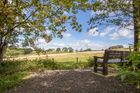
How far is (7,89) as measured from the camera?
440 inches

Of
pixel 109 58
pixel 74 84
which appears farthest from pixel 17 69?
pixel 109 58

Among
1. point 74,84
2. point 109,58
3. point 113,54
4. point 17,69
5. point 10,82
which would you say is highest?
point 113,54

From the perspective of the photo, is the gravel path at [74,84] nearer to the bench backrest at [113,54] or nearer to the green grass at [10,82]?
the green grass at [10,82]

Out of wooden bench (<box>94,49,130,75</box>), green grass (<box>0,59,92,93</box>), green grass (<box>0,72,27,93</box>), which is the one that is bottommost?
green grass (<box>0,72,27,93</box>)

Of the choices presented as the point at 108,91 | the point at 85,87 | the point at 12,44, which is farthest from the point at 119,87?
the point at 12,44

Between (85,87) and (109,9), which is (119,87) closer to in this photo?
(85,87)

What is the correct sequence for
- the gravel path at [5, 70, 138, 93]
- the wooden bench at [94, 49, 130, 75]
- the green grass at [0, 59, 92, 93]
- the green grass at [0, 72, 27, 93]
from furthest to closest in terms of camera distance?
the green grass at [0, 59, 92, 93], the green grass at [0, 72, 27, 93], the wooden bench at [94, 49, 130, 75], the gravel path at [5, 70, 138, 93]

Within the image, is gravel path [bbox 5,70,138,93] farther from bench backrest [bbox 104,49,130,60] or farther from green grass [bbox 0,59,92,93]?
bench backrest [bbox 104,49,130,60]

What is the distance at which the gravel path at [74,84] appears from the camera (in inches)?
369

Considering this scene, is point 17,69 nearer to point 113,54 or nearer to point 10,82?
point 10,82

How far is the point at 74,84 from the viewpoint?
10070mm

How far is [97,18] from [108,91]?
20.6ft

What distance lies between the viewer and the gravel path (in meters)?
9.37

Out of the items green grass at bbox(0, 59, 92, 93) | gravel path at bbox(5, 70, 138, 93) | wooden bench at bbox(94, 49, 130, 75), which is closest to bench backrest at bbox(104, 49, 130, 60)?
wooden bench at bbox(94, 49, 130, 75)
